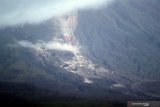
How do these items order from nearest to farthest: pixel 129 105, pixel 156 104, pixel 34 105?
pixel 129 105
pixel 156 104
pixel 34 105

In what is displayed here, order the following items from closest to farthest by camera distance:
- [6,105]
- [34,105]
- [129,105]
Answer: [129,105]
[6,105]
[34,105]

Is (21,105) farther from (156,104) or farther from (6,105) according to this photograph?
(156,104)

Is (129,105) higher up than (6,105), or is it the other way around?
(6,105)

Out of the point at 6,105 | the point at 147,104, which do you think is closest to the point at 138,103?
the point at 147,104

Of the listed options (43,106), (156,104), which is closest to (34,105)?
(43,106)

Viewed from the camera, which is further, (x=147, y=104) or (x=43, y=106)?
(x=43, y=106)

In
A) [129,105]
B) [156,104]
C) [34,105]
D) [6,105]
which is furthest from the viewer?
[34,105]

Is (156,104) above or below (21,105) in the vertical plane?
below

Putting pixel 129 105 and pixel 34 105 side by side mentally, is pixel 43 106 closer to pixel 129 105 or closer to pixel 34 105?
pixel 34 105
